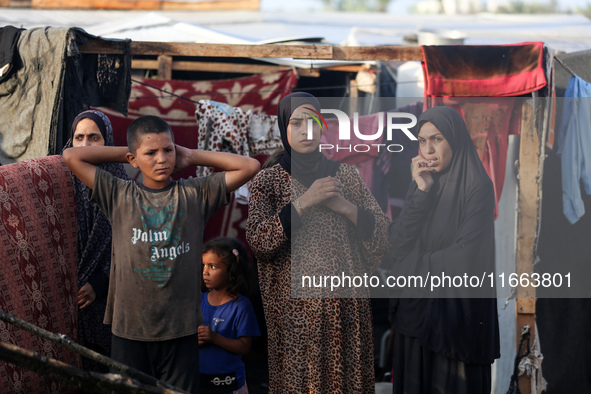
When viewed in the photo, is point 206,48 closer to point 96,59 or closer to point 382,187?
point 96,59

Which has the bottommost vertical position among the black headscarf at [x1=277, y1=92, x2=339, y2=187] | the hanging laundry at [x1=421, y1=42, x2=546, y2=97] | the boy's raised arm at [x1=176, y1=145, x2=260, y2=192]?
the boy's raised arm at [x1=176, y1=145, x2=260, y2=192]

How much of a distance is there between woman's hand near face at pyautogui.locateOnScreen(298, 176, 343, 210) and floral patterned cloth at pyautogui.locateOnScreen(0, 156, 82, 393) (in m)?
1.15

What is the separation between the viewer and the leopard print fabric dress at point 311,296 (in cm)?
315

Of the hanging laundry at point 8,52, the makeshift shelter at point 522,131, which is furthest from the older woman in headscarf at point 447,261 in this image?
the hanging laundry at point 8,52

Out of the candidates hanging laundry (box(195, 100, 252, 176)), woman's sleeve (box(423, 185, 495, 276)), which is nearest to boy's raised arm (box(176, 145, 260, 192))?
woman's sleeve (box(423, 185, 495, 276))

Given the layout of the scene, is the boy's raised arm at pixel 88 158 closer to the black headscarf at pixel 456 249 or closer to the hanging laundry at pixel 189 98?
the black headscarf at pixel 456 249

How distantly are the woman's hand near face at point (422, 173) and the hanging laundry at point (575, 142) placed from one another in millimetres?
1270

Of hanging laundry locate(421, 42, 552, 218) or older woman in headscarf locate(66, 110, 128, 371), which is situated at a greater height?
hanging laundry locate(421, 42, 552, 218)

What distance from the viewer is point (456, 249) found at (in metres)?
3.29

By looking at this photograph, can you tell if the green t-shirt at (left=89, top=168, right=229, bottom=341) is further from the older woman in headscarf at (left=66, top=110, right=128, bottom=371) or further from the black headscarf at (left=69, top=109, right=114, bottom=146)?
the black headscarf at (left=69, top=109, right=114, bottom=146)

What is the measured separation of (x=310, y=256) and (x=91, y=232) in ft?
3.82

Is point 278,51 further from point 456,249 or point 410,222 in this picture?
point 456,249

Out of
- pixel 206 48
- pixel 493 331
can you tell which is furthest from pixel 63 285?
pixel 493 331

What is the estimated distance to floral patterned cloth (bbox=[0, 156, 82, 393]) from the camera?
9.38ft
